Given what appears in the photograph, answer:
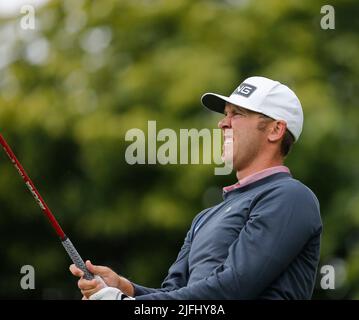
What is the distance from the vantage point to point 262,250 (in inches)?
158

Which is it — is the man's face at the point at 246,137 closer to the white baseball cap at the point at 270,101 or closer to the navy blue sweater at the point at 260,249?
the white baseball cap at the point at 270,101

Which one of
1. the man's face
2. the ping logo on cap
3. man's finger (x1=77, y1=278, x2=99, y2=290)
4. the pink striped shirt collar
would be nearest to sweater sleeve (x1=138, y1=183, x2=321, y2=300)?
man's finger (x1=77, y1=278, x2=99, y2=290)

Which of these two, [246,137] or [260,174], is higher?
[246,137]

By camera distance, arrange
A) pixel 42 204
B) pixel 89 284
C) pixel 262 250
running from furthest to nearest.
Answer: pixel 42 204, pixel 89 284, pixel 262 250

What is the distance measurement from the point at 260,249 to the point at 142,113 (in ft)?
29.4

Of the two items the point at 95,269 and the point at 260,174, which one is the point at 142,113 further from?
the point at 95,269

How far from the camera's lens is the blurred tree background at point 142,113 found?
12.3 meters

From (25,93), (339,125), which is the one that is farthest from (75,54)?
(339,125)

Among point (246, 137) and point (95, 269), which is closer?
point (95, 269)

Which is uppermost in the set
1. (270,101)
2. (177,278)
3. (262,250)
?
(270,101)

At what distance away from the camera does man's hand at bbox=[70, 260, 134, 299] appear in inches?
163

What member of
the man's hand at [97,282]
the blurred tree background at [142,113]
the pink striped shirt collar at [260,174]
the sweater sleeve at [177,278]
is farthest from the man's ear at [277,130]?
the blurred tree background at [142,113]

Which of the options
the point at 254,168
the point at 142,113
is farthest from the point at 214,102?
the point at 142,113
